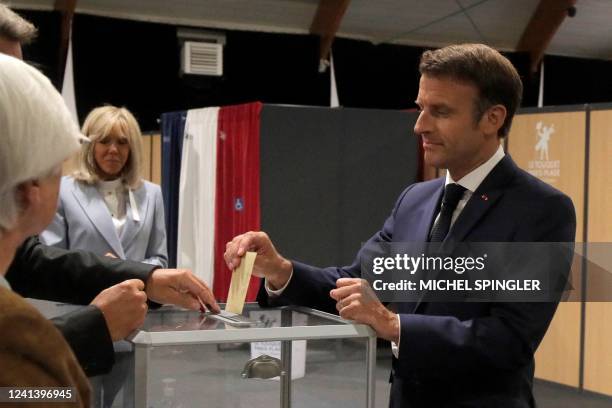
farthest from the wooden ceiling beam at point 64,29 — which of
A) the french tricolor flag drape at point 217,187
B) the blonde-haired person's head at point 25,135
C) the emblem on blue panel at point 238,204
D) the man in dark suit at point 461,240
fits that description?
the blonde-haired person's head at point 25,135

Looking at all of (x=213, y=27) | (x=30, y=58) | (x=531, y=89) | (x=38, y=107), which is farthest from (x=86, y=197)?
(x=531, y=89)

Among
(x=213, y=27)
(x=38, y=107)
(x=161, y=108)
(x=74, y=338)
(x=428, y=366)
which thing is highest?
(x=213, y=27)

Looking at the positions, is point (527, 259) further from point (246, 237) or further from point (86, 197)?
point (86, 197)

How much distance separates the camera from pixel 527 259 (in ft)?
5.55

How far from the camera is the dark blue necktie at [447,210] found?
71.1 inches

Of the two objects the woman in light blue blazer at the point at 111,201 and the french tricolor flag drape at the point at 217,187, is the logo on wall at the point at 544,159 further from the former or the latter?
the woman in light blue blazer at the point at 111,201

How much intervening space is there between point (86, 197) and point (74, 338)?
229cm

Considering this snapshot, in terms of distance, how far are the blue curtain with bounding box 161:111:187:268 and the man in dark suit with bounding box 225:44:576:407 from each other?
426 cm

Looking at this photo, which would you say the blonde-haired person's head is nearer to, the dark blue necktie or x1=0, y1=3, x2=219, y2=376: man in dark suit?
x1=0, y1=3, x2=219, y2=376: man in dark suit

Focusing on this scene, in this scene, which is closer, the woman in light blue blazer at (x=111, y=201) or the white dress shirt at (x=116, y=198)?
the woman in light blue blazer at (x=111, y=201)

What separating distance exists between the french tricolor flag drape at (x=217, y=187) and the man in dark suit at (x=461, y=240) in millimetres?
3729

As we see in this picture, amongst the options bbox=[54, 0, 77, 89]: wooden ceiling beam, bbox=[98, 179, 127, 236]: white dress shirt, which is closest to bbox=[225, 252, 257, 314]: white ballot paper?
bbox=[98, 179, 127, 236]: white dress shirt

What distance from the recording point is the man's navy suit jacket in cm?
163

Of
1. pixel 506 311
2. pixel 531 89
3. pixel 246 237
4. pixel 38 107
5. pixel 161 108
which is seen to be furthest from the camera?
pixel 531 89
